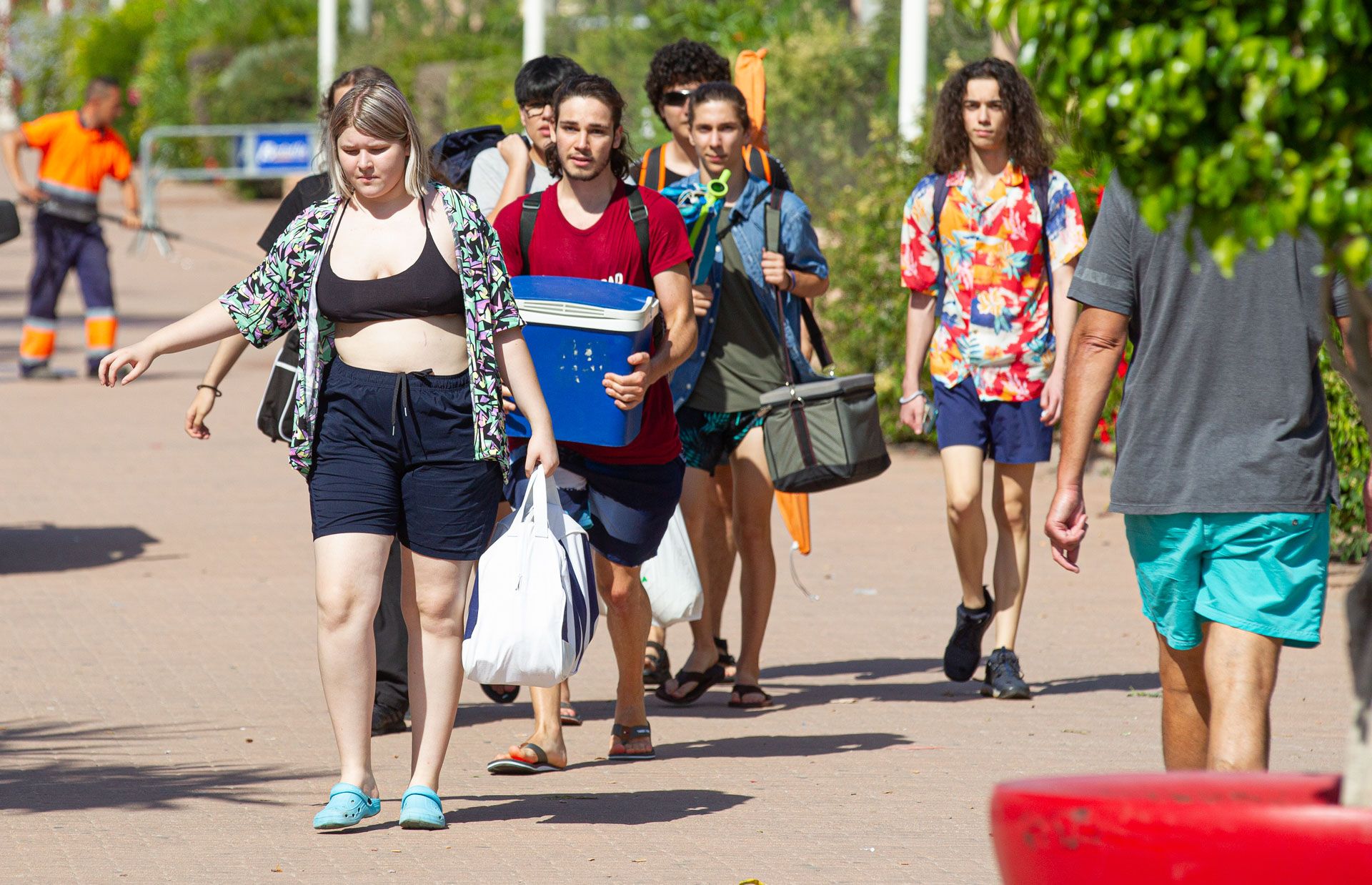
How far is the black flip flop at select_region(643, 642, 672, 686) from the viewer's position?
23.5 ft

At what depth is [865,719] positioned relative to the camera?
658 centimetres

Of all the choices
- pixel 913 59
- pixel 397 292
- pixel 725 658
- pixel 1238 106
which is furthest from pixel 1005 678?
pixel 913 59

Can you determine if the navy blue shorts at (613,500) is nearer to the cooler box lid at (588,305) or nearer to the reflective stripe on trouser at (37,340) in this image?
the cooler box lid at (588,305)

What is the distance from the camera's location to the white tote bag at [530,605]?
4.89 metres

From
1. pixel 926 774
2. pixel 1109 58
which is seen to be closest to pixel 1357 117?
pixel 1109 58

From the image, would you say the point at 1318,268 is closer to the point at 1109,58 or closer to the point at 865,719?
the point at 1109,58

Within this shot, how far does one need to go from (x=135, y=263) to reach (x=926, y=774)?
22.2 meters

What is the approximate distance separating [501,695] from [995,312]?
85.8 inches

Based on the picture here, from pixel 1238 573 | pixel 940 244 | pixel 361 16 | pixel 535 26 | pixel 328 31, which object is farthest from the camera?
pixel 361 16

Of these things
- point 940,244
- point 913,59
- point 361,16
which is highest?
point 361,16

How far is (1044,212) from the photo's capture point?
22.5 ft

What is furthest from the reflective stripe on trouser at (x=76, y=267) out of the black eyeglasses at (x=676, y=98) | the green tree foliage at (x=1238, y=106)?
the green tree foliage at (x=1238, y=106)

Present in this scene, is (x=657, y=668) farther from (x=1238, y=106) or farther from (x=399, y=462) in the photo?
(x=1238, y=106)

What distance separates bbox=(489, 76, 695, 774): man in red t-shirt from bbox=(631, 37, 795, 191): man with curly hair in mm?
1206
